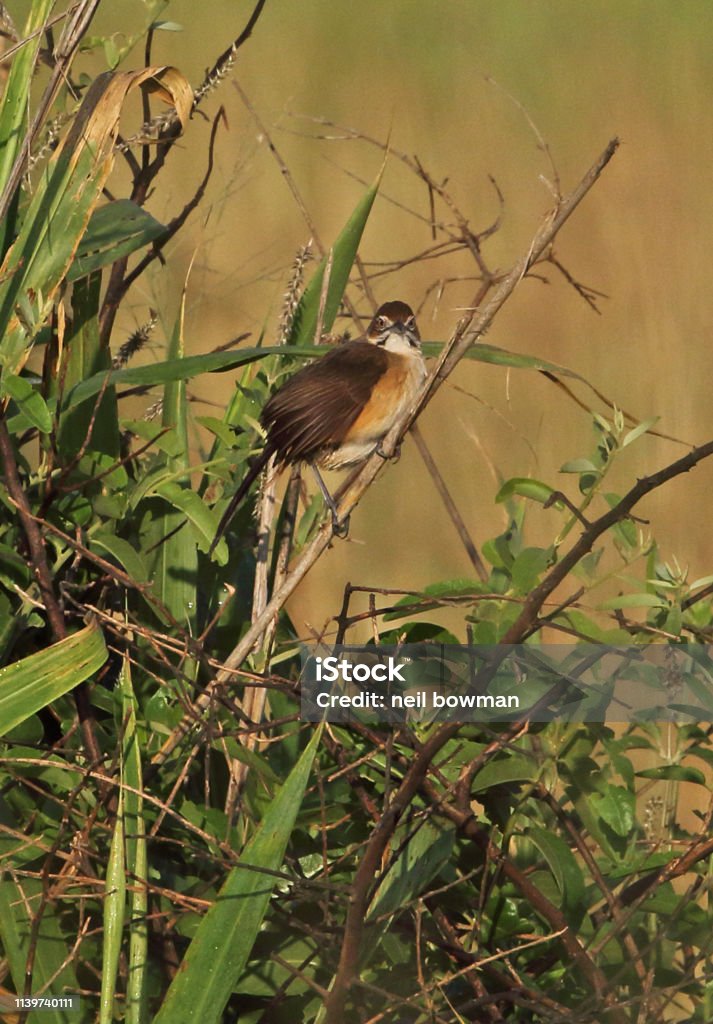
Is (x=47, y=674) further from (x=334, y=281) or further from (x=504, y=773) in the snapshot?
(x=334, y=281)

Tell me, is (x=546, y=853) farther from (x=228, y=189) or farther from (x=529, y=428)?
(x=529, y=428)

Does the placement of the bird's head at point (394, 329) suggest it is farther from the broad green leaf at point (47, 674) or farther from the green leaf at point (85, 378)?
the broad green leaf at point (47, 674)

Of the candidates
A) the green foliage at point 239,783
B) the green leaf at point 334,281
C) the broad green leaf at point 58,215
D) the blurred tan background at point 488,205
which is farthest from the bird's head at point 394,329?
the broad green leaf at point 58,215

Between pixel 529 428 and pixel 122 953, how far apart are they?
242 centimetres

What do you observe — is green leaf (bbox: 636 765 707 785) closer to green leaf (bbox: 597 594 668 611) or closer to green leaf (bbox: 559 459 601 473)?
green leaf (bbox: 597 594 668 611)

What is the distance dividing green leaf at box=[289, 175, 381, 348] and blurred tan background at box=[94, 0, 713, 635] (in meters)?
0.27

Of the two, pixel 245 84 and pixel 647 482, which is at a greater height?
pixel 245 84

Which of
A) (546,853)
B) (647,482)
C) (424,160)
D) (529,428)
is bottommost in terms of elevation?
(546,853)

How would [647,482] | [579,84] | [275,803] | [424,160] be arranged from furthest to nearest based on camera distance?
[579,84] < [424,160] < [275,803] < [647,482]

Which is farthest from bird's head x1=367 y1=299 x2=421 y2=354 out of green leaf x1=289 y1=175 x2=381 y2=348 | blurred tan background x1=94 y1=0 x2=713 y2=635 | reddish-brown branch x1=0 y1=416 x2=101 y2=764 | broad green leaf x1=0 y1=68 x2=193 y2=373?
reddish-brown branch x1=0 y1=416 x2=101 y2=764

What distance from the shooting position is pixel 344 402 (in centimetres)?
241

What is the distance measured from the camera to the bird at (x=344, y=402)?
6.90 ft

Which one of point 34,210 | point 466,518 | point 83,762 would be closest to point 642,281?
point 466,518

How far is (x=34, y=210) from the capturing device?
76.4 inches
